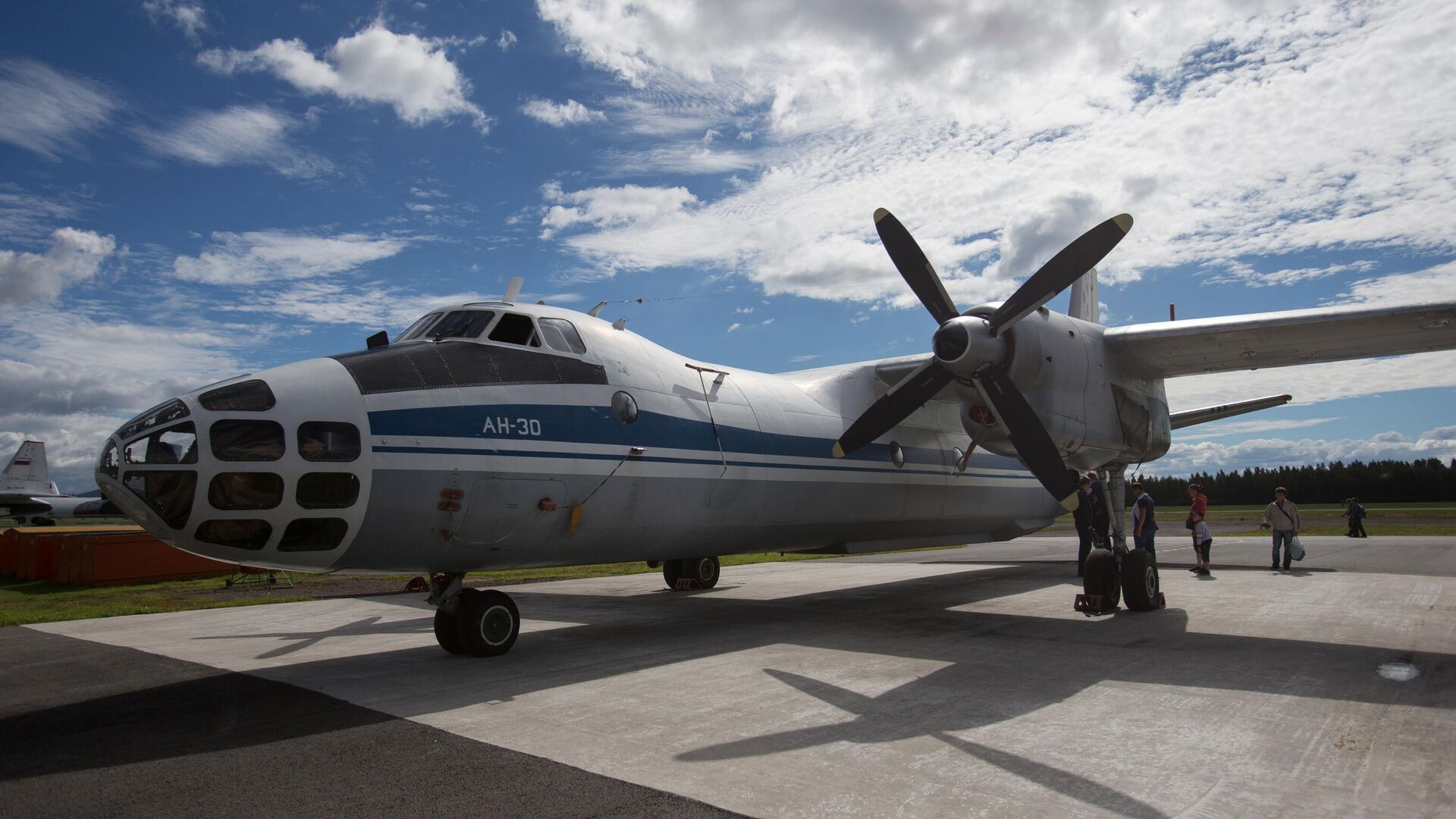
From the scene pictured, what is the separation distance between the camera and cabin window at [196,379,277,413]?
6746 mm

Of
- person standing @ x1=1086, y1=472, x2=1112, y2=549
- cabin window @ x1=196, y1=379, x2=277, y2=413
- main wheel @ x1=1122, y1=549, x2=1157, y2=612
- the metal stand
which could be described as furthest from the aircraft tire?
the metal stand

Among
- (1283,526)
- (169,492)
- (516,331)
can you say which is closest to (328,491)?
(169,492)

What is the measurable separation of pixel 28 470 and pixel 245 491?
60.6 meters

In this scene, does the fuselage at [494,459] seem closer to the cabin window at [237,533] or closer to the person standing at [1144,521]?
the cabin window at [237,533]

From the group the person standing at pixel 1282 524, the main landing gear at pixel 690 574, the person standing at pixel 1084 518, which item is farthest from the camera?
the person standing at pixel 1282 524

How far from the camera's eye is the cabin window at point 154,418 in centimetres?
648

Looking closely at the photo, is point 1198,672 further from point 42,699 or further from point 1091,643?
point 42,699

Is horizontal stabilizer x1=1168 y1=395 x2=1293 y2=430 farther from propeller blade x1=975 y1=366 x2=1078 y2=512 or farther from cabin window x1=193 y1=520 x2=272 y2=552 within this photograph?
cabin window x1=193 y1=520 x2=272 y2=552

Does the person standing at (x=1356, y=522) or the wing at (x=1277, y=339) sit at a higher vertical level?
the wing at (x=1277, y=339)

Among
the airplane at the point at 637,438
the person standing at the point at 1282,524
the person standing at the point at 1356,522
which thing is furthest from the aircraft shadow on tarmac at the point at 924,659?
the person standing at the point at 1356,522

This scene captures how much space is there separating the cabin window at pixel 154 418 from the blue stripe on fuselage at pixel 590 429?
1.41 m

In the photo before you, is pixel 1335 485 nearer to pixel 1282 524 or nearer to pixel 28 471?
pixel 1282 524

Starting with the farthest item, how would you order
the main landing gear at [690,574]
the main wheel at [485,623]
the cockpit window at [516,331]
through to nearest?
the main landing gear at [690,574] < the cockpit window at [516,331] < the main wheel at [485,623]

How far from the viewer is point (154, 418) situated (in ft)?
21.5
